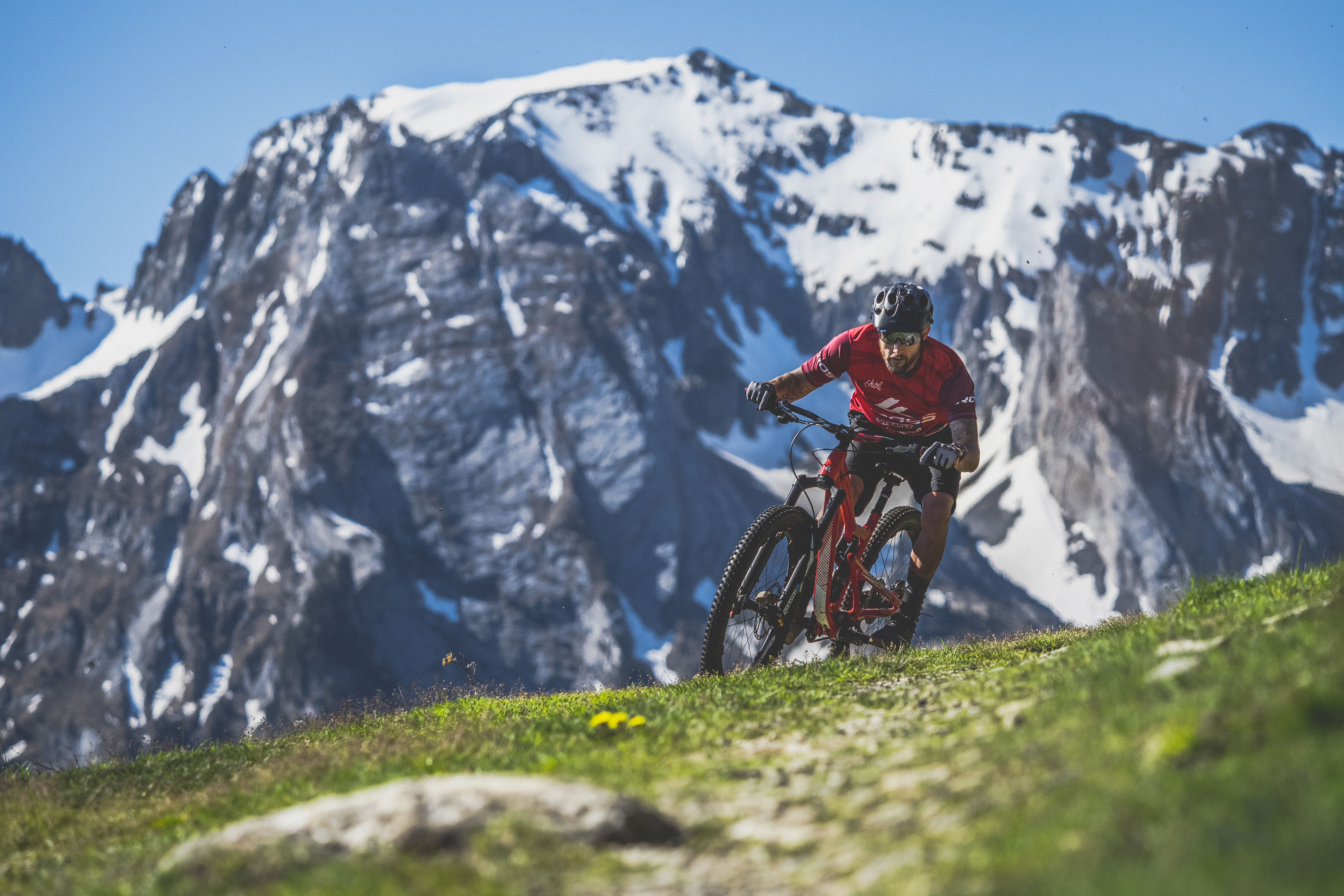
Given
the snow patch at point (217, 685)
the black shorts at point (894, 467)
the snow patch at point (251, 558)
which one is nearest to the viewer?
the black shorts at point (894, 467)

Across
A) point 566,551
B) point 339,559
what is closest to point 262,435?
point 339,559

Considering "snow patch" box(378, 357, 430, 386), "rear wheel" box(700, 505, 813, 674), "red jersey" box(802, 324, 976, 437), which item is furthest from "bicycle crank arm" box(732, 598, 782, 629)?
"snow patch" box(378, 357, 430, 386)

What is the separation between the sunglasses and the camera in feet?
32.3

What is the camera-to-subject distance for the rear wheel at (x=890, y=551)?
10695 mm

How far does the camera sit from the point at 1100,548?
194375 millimetres

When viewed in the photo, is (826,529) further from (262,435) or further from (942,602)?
(262,435)

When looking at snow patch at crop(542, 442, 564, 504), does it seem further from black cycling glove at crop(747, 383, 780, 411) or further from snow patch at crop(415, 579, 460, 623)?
black cycling glove at crop(747, 383, 780, 411)

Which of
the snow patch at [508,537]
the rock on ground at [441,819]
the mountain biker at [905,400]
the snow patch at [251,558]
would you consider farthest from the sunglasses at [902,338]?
the snow patch at [251,558]

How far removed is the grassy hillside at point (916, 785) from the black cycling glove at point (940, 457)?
1789mm

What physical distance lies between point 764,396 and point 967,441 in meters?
1.87

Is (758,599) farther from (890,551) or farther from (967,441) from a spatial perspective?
(967,441)

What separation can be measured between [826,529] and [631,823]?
235 inches

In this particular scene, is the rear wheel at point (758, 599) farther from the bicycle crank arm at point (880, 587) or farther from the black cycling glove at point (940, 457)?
the black cycling glove at point (940, 457)

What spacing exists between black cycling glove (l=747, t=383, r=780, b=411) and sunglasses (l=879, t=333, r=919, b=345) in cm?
114
